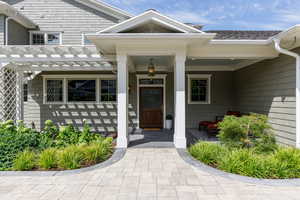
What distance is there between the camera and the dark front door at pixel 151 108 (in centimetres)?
954

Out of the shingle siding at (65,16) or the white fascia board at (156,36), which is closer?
the white fascia board at (156,36)

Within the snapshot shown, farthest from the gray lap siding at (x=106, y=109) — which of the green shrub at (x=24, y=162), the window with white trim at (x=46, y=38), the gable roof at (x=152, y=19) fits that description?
the green shrub at (x=24, y=162)

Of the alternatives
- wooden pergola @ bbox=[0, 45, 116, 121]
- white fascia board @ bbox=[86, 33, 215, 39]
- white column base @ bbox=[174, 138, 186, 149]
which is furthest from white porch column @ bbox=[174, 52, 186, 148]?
wooden pergola @ bbox=[0, 45, 116, 121]

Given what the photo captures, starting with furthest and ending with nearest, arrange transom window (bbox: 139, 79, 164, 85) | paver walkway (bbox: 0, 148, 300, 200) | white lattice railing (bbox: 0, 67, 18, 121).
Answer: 1. transom window (bbox: 139, 79, 164, 85)
2. white lattice railing (bbox: 0, 67, 18, 121)
3. paver walkway (bbox: 0, 148, 300, 200)

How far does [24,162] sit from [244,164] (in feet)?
15.3

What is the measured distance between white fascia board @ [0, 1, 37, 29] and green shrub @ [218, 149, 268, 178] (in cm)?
869

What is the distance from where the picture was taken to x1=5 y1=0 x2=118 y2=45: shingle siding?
9.14 meters

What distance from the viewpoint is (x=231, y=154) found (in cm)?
448

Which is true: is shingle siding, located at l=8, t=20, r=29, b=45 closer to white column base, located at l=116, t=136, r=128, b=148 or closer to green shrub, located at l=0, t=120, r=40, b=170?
green shrub, located at l=0, t=120, r=40, b=170

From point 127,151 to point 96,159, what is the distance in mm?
1088

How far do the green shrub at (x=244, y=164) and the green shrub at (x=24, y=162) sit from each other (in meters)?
4.12

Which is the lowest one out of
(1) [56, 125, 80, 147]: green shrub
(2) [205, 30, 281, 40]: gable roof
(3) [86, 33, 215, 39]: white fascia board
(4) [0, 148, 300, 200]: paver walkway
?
(4) [0, 148, 300, 200]: paver walkway

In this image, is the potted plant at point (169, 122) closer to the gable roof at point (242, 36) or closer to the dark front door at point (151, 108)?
the dark front door at point (151, 108)

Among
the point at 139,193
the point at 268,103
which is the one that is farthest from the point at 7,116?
the point at 268,103
